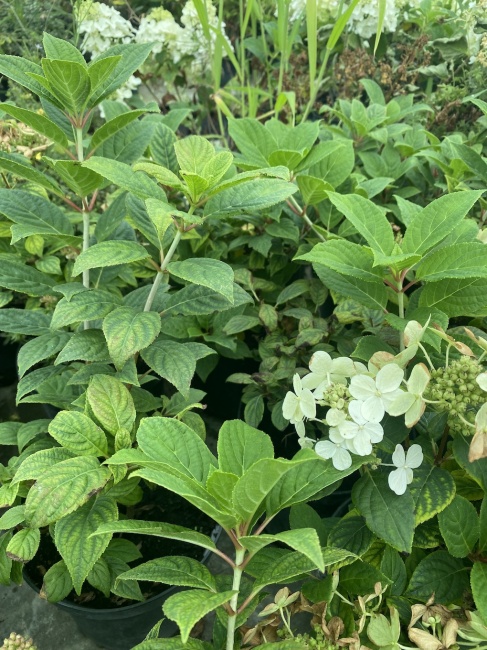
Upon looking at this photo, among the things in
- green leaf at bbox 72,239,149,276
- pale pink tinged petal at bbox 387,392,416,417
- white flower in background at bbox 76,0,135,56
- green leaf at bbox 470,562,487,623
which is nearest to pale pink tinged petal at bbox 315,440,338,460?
pale pink tinged petal at bbox 387,392,416,417

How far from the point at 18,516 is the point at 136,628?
1.70 ft

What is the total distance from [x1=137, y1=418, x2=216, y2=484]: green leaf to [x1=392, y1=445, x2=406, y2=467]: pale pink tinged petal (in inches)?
11.7

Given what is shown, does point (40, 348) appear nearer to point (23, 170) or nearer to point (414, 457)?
point (23, 170)

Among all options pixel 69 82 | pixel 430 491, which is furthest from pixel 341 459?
pixel 69 82

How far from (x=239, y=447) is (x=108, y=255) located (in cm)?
40

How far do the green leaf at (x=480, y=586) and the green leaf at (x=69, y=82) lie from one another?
1.08 metres

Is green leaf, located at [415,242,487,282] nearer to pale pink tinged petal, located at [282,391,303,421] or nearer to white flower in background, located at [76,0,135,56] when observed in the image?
pale pink tinged petal, located at [282,391,303,421]

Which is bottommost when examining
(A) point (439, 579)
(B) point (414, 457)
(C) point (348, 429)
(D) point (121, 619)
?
(D) point (121, 619)

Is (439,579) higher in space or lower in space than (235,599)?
lower

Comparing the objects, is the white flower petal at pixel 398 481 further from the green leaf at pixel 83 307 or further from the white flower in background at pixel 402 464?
the green leaf at pixel 83 307

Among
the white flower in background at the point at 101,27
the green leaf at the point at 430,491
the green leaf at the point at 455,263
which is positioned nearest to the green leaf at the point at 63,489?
the green leaf at the point at 430,491

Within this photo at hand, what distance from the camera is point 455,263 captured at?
0.91m

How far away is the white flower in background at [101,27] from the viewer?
2369 millimetres

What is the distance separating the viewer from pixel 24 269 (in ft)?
3.90
